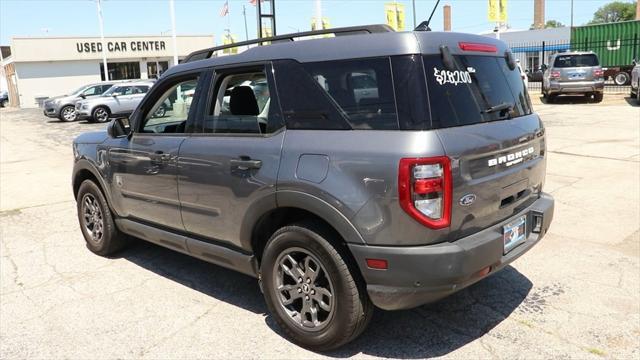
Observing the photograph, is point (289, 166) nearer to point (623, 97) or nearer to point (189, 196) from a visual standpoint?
A: point (189, 196)

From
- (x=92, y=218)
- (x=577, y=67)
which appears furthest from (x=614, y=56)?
(x=92, y=218)

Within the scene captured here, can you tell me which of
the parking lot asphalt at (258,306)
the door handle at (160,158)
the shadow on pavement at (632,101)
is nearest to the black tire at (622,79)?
the shadow on pavement at (632,101)

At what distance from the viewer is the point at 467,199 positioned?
2.92 m

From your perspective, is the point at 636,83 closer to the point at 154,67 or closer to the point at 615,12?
the point at 154,67

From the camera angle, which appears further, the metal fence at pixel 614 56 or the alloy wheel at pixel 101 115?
the metal fence at pixel 614 56

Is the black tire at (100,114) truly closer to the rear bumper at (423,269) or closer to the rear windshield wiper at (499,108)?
the rear windshield wiper at (499,108)

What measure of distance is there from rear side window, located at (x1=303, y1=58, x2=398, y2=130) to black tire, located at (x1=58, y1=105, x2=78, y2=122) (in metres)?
24.3

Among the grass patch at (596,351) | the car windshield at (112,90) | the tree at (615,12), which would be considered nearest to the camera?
the grass patch at (596,351)

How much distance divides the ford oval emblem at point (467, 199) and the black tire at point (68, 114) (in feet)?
81.8

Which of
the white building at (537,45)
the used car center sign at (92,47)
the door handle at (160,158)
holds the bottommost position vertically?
the door handle at (160,158)

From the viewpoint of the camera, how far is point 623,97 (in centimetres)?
2127

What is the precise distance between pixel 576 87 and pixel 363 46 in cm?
1888

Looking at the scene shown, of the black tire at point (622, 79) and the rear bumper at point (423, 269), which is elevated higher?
the black tire at point (622, 79)

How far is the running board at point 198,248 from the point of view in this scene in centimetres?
368
